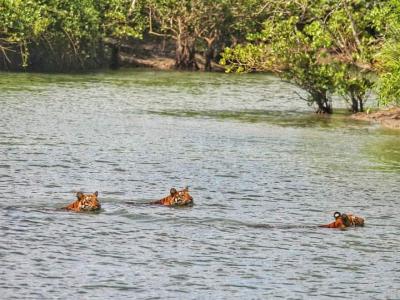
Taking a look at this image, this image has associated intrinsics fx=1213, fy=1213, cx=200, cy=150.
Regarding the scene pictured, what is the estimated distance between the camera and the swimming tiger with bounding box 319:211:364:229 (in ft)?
76.2

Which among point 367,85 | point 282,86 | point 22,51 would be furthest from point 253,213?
point 22,51

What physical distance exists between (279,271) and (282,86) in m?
41.9

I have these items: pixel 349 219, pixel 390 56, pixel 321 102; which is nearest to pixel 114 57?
pixel 321 102

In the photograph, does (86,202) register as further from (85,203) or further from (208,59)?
(208,59)

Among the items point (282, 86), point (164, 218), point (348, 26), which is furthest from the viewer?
point (282, 86)

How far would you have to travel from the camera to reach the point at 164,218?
23.8 metres

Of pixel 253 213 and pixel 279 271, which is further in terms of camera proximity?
pixel 253 213

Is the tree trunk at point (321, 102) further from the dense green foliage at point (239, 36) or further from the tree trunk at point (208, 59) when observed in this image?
the tree trunk at point (208, 59)

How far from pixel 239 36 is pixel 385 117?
33595mm

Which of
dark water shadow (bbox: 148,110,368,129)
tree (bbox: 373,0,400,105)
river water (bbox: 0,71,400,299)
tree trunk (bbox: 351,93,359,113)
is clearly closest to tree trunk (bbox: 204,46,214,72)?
river water (bbox: 0,71,400,299)

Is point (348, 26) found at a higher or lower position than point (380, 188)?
higher

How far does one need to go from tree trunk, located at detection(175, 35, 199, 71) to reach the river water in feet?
82.4

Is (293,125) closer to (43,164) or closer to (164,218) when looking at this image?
(43,164)

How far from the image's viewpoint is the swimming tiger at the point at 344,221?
23.2m
